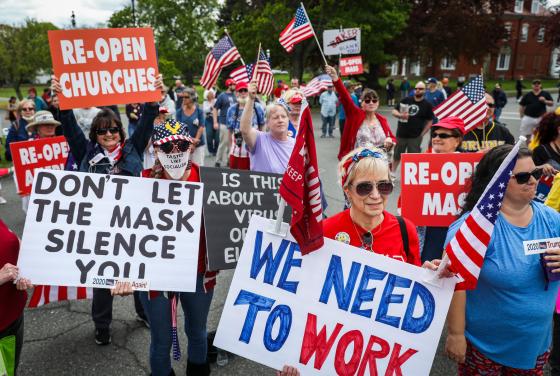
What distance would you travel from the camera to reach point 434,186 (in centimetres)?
401

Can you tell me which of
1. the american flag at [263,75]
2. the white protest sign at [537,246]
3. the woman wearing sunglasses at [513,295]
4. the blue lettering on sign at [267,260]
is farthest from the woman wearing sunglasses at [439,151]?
the american flag at [263,75]

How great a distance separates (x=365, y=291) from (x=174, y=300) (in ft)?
4.41

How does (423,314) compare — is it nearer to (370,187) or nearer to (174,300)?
(370,187)

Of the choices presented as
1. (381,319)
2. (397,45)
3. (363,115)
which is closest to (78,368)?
(381,319)

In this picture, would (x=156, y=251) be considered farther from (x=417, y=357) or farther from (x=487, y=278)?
(x=487, y=278)

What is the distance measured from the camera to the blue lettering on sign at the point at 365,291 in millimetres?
2158

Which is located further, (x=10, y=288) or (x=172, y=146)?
(x=172, y=146)

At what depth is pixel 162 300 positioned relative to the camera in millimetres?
2730

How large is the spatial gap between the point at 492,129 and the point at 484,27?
122ft

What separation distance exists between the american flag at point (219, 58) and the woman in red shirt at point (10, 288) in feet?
16.2

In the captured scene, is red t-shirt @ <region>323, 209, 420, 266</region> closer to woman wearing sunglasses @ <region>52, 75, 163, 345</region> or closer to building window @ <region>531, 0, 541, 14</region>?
woman wearing sunglasses @ <region>52, 75, 163, 345</region>

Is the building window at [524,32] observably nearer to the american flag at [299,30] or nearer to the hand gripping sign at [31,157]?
the american flag at [299,30]

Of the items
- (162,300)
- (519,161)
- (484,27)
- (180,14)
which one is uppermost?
(180,14)

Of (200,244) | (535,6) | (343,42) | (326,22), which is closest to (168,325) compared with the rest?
(200,244)
